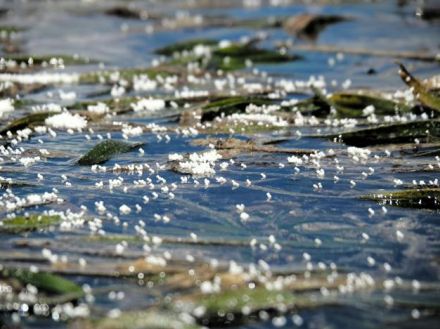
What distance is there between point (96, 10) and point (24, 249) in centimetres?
706

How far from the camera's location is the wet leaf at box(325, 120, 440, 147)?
3.98 m

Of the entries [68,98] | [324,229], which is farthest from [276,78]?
[324,229]

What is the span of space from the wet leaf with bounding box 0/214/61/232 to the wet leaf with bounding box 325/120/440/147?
1.72m

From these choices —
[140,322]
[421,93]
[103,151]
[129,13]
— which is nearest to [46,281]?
[140,322]

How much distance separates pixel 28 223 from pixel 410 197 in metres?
1.49

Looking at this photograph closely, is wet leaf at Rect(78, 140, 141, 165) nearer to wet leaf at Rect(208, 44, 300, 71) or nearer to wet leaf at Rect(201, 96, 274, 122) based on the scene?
wet leaf at Rect(201, 96, 274, 122)

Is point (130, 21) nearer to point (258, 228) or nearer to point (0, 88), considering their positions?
point (0, 88)

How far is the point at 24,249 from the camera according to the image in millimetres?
2598

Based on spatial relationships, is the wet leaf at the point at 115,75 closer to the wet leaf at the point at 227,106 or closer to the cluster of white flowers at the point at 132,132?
the wet leaf at the point at 227,106

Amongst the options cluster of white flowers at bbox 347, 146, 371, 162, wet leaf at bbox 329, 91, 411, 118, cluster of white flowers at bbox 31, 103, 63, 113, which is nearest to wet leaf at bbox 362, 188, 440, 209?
cluster of white flowers at bbox 347, 146, 371, 162

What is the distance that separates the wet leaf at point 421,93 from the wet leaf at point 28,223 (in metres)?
2.34

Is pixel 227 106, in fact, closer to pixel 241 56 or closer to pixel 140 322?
pixel 241 56

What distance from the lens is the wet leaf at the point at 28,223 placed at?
2762 mm

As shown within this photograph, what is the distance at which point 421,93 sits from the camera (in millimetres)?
4395
